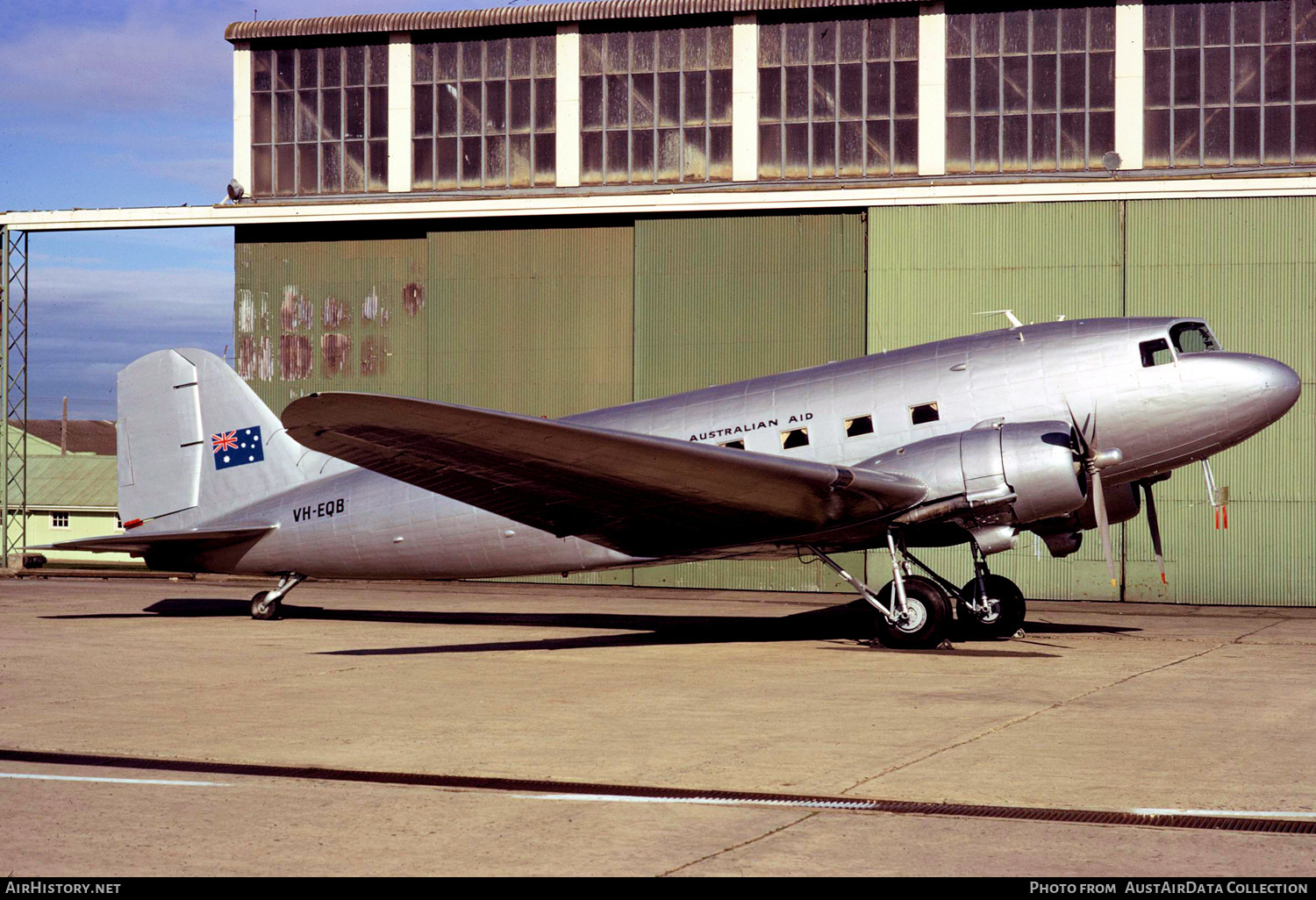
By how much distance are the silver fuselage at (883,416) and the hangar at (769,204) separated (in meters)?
12.3

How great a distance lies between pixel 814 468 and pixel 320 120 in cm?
2332

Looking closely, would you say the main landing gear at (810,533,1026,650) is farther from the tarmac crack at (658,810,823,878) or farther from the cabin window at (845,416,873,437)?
the tarmac crack at (658,810,823,878)

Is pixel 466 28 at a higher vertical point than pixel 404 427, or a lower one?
higher

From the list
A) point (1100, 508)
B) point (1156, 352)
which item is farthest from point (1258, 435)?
point (1100, 508)

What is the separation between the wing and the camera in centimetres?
1378

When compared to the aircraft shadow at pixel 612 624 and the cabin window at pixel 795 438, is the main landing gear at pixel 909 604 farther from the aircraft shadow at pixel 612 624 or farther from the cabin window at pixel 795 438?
the cabin window at pixel 795 438

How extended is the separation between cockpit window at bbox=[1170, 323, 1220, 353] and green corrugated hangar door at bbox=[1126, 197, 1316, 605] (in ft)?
38.8

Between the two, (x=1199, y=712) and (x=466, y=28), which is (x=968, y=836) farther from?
(x=466, y=28)

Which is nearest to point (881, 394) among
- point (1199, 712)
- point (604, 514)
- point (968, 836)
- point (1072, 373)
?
point (1072, 373)

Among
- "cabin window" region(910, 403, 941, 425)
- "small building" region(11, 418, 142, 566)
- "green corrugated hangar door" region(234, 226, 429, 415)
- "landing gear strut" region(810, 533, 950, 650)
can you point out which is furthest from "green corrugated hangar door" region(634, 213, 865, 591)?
"small building" region(11, 418, 142, 566)

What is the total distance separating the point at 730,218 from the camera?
31.8m

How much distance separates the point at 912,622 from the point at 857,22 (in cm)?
1945

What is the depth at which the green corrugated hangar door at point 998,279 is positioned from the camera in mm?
29297

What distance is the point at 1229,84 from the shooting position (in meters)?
29.5
